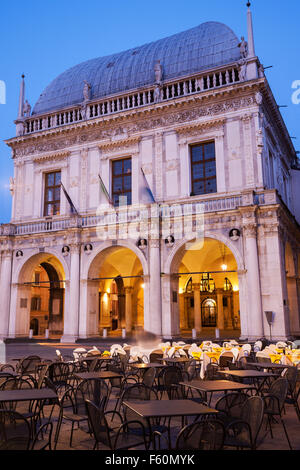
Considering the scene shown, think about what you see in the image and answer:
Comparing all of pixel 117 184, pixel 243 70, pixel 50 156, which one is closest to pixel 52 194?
pixel 50 156

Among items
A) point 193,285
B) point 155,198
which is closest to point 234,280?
point 193,285

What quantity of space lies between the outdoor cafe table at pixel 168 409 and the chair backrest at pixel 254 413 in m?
0.48

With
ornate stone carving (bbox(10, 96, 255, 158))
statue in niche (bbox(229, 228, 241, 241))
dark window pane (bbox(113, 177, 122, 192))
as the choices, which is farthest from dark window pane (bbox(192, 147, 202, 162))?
statue in niche (bbox(229, 228, 241, 241))

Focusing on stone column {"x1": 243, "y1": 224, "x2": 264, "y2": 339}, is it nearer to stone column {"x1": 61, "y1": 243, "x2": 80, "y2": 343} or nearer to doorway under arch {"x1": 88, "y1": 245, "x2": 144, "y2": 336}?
doorway under arch {"x1": 88, "y1": 245, "x2": 144, "y2": 336}

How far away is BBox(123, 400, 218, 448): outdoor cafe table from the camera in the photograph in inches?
168

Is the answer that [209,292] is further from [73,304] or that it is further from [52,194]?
[52,194]

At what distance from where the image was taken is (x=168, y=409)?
4.57m

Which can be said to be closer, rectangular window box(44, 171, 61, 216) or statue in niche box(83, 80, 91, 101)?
statue in niche box(83, 80, 91, 101)

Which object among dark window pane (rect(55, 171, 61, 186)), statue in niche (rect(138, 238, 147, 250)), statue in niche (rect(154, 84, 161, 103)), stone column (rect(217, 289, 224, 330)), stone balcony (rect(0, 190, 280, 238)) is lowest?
stone column (rect(217, 289, 224, 330))

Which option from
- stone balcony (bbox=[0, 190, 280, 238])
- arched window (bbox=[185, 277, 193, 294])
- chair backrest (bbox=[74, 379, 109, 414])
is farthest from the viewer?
arched window (bbox=[185, 277, 193, 294])

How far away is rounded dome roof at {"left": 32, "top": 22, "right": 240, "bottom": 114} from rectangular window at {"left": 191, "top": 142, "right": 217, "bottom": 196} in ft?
17.2

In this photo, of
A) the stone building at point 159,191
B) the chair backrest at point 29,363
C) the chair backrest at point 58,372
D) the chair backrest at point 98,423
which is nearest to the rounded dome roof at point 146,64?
the stone building at point 159,191

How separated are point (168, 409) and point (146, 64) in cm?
2594

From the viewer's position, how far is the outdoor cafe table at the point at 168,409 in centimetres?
427
